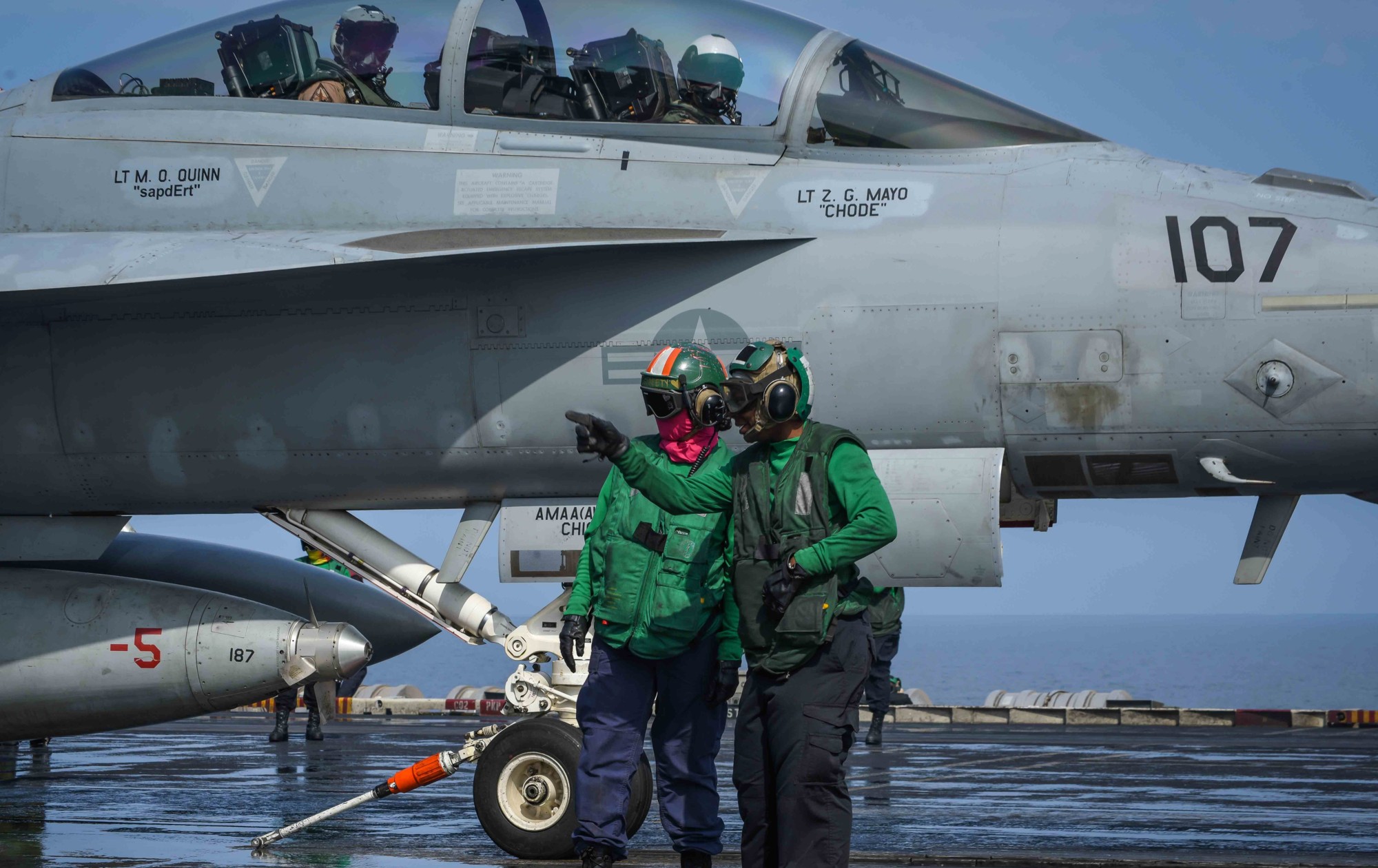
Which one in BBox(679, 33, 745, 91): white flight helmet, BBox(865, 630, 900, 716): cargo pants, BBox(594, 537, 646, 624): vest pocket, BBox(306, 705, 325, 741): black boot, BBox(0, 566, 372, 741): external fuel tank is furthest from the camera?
BBox(306, 705, 325, 741): black boot

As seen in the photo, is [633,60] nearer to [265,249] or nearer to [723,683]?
[265,249]

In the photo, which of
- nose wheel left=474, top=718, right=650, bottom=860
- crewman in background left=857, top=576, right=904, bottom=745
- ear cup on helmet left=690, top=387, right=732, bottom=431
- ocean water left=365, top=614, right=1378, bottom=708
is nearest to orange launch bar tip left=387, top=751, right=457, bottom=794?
nose wheel left=474, top=718, right=650, bottom=860

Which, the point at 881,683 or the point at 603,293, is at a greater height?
the point at 603,293

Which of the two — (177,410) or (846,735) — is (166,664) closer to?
(177,410)

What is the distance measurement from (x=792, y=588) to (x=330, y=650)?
3.74 metres

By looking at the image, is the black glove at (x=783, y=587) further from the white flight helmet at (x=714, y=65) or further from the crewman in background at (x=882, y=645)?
the crewman in background at (x=882, y=645)

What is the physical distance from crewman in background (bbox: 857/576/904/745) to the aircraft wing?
6.03m

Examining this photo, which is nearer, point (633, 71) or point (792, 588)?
point (792, 588)

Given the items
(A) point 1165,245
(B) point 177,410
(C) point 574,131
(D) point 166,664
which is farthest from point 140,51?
(A) point 1165,245

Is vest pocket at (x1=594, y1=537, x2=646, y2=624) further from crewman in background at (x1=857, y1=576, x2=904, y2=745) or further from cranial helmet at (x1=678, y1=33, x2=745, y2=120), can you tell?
crewman in background at (x1=857, y1=576, x2=904, y2=745)

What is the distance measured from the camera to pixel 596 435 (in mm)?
5043

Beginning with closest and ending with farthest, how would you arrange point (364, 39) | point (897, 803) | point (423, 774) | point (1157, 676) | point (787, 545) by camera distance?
point (787, 545), point (423, 774), point (364, 39), point (897, 803), point (1157, 676)

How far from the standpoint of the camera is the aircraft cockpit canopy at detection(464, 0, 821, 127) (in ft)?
24.1

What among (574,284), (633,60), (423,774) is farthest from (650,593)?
(633,60)
